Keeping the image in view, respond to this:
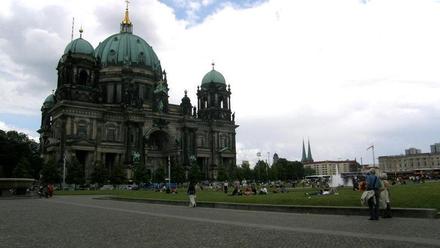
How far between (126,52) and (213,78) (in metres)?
27.2

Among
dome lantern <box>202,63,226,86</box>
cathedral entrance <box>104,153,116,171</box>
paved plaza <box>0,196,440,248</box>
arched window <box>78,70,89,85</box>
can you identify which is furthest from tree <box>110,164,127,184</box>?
paved plaza <box>0,196,440,248</box>

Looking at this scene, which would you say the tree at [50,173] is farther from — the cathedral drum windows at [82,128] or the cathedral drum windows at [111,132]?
the cathedral drum windows at [111,132]

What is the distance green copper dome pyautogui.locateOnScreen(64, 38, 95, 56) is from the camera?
9931 centimetres

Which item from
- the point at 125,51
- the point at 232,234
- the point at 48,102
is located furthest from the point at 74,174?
the point at 232,234

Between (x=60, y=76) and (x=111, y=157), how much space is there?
22423 millimetres

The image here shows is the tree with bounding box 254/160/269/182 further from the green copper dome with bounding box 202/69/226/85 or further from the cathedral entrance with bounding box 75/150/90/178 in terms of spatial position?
the cathedral entrance with bounding box 75/150/90/178

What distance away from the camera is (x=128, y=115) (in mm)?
98312

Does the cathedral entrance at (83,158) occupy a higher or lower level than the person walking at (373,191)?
higher

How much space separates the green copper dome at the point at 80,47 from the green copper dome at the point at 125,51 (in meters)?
7.51

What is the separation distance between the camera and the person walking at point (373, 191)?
16.8m

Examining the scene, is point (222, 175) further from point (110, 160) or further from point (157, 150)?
point (110, 160)

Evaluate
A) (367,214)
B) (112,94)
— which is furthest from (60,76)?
(367,214)

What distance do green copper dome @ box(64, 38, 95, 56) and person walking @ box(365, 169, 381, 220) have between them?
3610 inches

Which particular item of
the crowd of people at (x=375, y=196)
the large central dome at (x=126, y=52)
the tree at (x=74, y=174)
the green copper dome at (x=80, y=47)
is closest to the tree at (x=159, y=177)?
the tree at (x=74, y=174)
